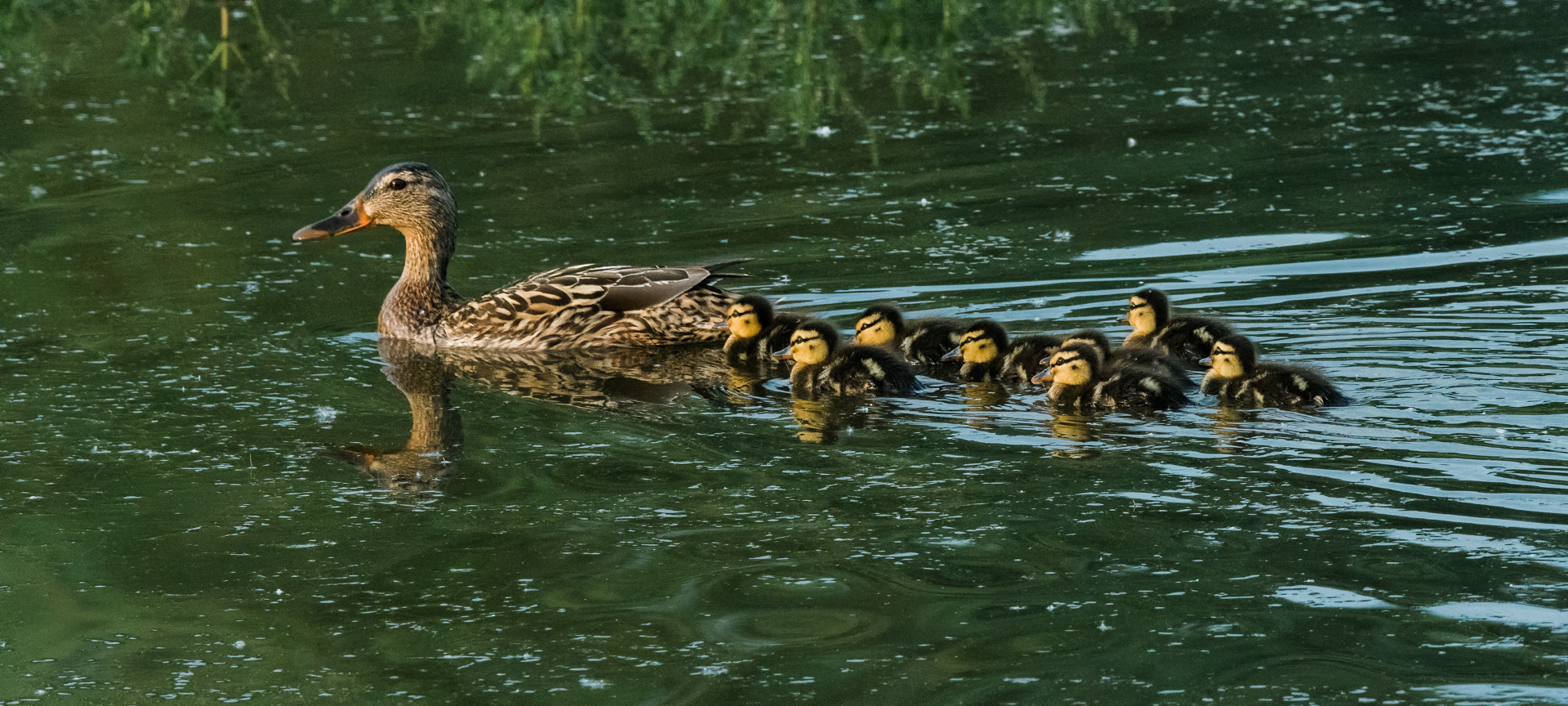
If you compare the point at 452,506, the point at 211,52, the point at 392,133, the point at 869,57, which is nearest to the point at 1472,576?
the point at 452,506

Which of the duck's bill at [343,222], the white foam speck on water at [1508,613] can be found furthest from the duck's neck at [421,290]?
the white foam speck on water at [1508,613]

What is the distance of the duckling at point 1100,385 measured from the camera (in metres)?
5.47

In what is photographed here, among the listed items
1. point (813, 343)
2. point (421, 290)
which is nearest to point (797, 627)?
point (813, 343)

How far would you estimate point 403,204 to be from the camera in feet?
24.6

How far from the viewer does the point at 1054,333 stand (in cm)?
626

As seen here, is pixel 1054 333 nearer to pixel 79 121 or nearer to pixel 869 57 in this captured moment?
pixel 869 57

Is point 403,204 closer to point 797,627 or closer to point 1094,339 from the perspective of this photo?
point 1094,339

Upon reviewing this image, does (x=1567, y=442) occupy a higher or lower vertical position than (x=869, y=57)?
lower

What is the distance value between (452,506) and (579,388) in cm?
155

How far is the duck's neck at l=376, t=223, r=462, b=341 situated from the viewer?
712cm

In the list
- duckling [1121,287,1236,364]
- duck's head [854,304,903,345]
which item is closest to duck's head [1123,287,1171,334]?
duckling [1121,287,1236,364]

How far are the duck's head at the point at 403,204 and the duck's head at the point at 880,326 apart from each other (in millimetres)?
1968

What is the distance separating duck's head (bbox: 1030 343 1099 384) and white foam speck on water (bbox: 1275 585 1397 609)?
5.41 ft

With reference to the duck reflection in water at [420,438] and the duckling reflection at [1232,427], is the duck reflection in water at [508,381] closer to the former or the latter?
the duck reflection in water at [420,438]
